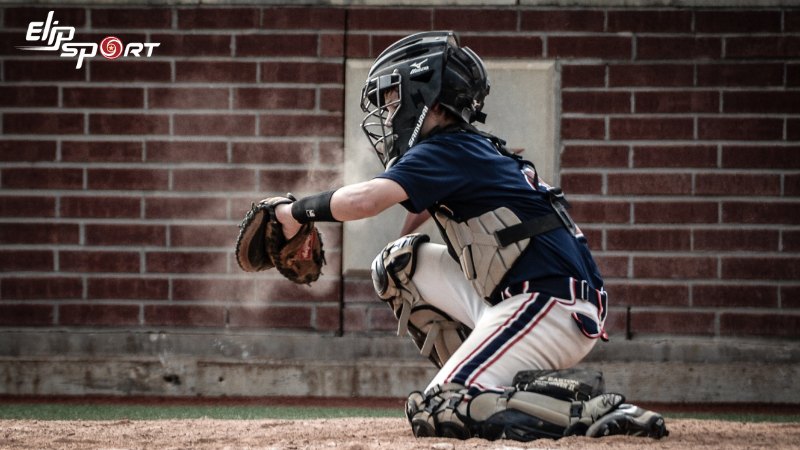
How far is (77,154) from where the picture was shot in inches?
319

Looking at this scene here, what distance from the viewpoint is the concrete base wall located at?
304 inches

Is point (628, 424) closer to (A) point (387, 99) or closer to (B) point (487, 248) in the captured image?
(B) point (487, 248)

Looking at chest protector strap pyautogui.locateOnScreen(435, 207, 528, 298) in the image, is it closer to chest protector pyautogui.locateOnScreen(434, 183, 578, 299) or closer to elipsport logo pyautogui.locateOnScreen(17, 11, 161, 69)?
chest protector pyautogui.locateOnScreen(434, 183, 578, 299)

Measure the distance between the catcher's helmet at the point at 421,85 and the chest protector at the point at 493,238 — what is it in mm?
380

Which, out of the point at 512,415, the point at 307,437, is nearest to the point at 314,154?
the point at 307,437

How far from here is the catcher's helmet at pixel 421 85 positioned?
16.2 ft

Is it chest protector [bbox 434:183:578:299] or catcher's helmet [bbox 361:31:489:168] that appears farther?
catcher's helmet [bbox 361:31:489:168]

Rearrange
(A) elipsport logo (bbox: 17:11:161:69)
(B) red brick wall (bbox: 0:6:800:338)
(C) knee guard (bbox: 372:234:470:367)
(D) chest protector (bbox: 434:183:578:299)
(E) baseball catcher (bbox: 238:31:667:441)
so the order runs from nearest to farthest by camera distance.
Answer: (E) baseball catcher (bbox: 238:31:667:441), (D) chest protector (bbox: 434:183:578:299), (C) knee guard (bbox: 372:234:470:367), (B) red brick wall (bbox: 0:6:800:338), (A) elipsport logo (bbox: 17:11:161:69)

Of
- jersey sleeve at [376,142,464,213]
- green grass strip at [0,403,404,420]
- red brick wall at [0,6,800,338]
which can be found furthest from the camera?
red brick wall at [0,6,800,338]

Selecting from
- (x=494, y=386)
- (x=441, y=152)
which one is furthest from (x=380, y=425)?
(x=441, y=152)

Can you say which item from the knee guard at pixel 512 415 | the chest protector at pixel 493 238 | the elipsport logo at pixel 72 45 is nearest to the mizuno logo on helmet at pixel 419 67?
the chest protector at pixel 493 238

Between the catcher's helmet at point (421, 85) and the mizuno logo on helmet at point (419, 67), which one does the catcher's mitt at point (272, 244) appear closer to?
the catcher's helmet at point (421, 85)

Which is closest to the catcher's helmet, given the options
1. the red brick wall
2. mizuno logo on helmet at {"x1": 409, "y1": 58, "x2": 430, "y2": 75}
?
mizuno logo on helmet at {"x1": 409, "y1": 58, "x2": 430, "y2": 75}

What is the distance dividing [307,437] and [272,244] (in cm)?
82
